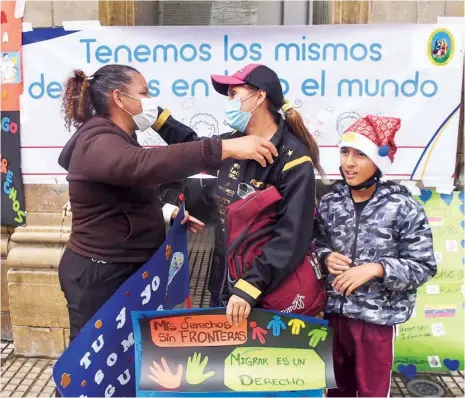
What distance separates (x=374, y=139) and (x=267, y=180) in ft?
1.60

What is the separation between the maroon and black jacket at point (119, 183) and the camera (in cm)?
195

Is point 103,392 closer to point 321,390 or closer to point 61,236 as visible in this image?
point 321,390

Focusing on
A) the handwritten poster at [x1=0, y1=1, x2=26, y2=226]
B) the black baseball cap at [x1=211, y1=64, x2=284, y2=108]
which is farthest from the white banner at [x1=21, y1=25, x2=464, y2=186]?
the black baseball cap at [x1=211, y1=64, x2=284, y2=108]

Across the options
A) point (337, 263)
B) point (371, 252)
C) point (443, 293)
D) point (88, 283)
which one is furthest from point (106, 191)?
point (443, 293)

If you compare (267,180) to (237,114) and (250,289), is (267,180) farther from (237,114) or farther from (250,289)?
(250,289)

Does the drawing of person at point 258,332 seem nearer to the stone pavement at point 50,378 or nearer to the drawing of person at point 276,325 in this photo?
the drawing of person at point 276,325

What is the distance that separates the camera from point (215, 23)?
13.8ft

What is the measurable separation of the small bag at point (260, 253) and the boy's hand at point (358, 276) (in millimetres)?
117

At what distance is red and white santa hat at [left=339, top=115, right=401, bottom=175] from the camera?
216cm

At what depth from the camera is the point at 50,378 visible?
11.8 ft

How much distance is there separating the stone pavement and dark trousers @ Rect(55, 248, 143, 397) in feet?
4.81

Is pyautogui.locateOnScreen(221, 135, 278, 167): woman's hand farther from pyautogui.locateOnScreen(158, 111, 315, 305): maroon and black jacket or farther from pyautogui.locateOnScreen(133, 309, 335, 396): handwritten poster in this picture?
pyautogui.locateOnScreen(133, 309, 335, 396): handwritten poster

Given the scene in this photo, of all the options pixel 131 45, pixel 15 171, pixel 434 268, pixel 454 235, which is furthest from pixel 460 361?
pixel 15 171

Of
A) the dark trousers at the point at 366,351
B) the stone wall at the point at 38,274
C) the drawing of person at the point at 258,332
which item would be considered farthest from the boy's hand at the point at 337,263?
the stone wall at the point at 38,274
